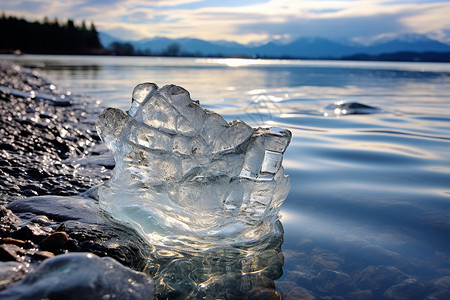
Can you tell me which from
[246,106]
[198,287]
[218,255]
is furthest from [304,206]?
[246,106]

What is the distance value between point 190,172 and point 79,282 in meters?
1.03

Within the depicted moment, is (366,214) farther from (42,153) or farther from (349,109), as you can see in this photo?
(349,109)

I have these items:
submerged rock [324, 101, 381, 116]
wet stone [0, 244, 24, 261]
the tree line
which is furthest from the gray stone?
the tree line

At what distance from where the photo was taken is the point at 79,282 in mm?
1496

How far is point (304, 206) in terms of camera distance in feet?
10.1

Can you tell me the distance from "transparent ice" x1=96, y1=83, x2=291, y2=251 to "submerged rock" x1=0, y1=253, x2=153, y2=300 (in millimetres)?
615

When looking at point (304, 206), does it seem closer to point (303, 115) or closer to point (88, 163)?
point (88, 163)

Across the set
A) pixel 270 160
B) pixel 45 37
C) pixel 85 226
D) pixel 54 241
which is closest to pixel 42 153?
pixel 85 226

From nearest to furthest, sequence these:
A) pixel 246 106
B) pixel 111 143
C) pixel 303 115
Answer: pixel 111 143
pixel 303 115
pixel 246 106

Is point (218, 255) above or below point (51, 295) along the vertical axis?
A: below

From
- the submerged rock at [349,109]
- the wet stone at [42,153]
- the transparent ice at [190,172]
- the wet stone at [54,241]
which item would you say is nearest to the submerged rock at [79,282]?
the wet stone at [54,241]

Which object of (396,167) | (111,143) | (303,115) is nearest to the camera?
(111,143)

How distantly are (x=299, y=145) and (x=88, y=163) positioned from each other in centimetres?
292

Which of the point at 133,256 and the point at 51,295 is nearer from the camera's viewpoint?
the point at 51,295
